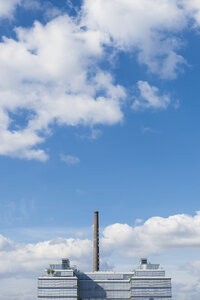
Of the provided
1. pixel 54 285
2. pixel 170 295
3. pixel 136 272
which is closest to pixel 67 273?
pixel 54 285

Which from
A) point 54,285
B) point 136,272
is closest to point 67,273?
point 54,285

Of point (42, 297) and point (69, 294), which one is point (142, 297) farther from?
point (42, 297)

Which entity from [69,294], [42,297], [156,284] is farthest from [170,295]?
[42,297]

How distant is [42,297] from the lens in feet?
626

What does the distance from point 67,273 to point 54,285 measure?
852 cm

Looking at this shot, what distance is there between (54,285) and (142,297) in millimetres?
42509

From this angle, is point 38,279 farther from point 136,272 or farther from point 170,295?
point 170,295

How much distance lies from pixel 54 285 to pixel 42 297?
7651 mm

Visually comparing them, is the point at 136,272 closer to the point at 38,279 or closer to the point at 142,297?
the point at 142,297

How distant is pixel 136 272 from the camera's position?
199 m

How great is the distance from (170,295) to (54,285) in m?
55.9

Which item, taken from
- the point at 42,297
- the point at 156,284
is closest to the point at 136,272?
the point at 156,284

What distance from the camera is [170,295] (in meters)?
195

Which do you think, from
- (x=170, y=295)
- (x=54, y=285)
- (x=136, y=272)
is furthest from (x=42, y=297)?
(x=170, y=295)
